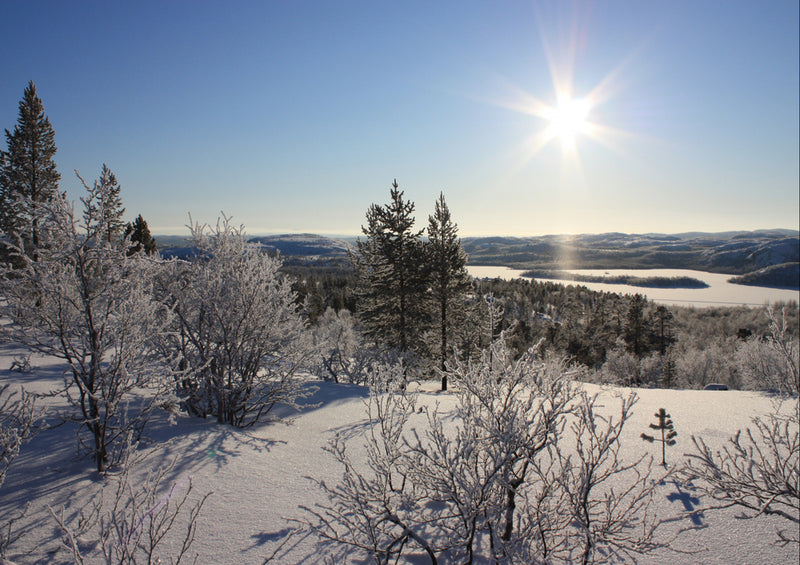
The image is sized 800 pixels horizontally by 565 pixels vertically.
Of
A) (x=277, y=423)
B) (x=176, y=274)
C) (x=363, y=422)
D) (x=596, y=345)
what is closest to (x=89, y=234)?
(x=176, y=274)

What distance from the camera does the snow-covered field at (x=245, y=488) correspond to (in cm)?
386

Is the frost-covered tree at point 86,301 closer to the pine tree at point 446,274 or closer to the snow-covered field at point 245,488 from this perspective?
the snow-covered field at point 245,488

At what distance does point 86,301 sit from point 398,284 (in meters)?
12.8

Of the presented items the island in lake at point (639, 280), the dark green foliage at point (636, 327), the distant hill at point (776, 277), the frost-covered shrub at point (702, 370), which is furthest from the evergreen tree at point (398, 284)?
the distant hill at point (776, 277)

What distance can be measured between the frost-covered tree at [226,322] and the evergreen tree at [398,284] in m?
8.86

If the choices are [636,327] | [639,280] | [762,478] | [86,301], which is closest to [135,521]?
[86,301]

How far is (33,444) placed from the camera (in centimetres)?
551

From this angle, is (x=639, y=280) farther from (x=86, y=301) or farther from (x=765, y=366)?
(x=86, y=301)

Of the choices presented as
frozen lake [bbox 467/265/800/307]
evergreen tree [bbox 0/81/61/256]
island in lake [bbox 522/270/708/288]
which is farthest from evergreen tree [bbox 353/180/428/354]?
island in lake [bbox 522/270/708/288]

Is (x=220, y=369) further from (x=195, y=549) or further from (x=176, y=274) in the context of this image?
(x=195, y=549)

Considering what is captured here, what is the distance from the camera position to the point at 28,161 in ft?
56.5

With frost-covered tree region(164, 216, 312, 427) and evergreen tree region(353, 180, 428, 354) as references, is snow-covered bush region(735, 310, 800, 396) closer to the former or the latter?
evergreen tree region(353, 180, 428, 354)

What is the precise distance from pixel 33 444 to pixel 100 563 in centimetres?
345

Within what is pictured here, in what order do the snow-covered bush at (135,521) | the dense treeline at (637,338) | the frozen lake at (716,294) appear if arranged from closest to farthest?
the snow-covered bush at (135,521) < the dense treeline at (637,338) < the frozen lake at (716,294)
